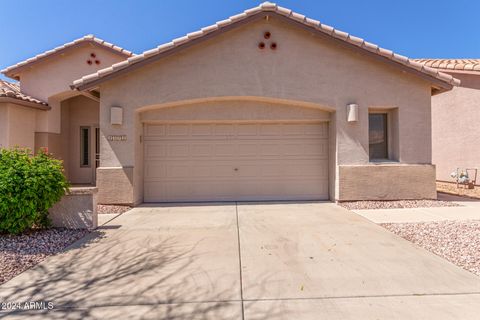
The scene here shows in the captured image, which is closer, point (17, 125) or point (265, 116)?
point (265, 116)

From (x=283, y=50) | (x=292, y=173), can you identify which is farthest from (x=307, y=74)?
(x=292, y=173)

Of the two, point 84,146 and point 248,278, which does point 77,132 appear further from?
point 248,278

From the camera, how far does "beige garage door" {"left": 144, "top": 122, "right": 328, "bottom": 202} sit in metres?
9.29

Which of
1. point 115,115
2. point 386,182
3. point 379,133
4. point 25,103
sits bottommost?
point 386,182

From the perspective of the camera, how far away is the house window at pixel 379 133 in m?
9.42

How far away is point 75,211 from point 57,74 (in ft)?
27.5

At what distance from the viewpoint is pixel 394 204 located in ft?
27.9

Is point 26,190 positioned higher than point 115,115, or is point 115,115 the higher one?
point 115,115

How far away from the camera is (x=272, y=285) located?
12.0 ft

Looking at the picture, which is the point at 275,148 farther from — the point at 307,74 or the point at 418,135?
the point at 418,135

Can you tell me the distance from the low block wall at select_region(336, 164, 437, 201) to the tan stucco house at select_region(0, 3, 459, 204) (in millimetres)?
31

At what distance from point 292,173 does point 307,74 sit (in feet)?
10.3

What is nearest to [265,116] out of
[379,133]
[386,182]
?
[379,133]

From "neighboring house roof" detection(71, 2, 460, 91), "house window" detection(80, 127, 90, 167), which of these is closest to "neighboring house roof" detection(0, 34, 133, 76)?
"house window" detection(80, 127, 90, 167)
